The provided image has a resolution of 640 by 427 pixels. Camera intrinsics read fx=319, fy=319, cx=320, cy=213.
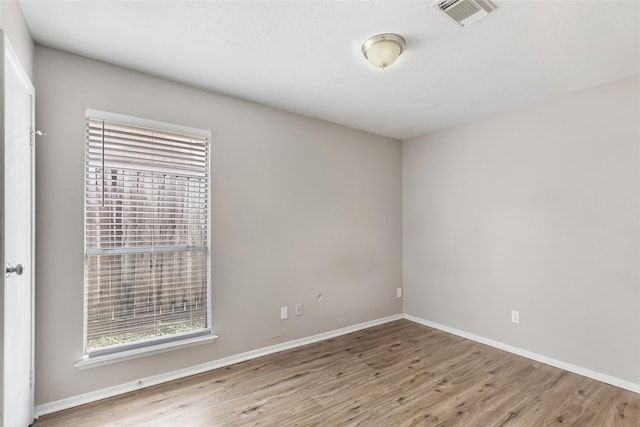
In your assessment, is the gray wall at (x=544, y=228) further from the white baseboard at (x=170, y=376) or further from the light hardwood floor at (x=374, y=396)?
the white baseboard at (x=170, y=376)

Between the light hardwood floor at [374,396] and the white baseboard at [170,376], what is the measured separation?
2.3 inches

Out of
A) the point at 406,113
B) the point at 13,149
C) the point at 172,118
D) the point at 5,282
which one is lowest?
the point at 5,282

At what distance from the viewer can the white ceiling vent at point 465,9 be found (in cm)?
174

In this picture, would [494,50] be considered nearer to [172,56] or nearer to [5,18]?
[172,56]

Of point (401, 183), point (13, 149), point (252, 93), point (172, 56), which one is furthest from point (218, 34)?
point (401, 183)

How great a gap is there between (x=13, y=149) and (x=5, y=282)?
0.69m

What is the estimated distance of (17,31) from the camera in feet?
5.77

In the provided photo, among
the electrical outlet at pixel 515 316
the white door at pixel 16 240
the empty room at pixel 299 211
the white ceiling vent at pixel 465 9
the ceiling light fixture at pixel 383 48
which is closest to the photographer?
the white door at pixel 16 240

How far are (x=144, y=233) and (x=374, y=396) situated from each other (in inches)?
87.2

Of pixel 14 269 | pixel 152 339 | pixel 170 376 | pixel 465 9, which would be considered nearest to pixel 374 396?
pixel 170 376

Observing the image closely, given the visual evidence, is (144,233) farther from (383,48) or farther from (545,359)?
(545,359)

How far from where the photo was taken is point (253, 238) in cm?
314

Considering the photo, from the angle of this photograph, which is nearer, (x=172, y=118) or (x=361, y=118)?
(x=172, y=118)

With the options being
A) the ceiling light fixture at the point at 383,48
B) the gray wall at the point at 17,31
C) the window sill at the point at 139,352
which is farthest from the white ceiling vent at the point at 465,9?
the window sill at the point at 139,352
